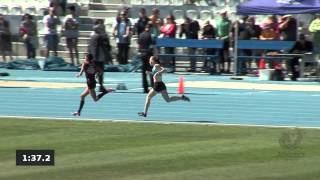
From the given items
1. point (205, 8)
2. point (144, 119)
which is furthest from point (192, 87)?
point (205, 8)

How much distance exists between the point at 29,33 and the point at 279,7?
11270 mm

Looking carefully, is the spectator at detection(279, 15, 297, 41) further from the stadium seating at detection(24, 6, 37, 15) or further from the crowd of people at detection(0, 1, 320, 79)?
the stadium seating at detection(24, 6, 37, 15)

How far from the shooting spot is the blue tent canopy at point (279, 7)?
31062 millimetres

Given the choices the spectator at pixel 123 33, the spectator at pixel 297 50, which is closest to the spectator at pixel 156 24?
the spectator at pixel 123 33

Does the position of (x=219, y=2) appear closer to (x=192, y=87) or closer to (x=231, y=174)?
(x=192, y=87)

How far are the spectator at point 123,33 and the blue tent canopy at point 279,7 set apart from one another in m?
5.82

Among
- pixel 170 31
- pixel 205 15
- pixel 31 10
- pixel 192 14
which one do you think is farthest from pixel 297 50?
pixel 31 10

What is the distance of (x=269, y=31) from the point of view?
34938mm

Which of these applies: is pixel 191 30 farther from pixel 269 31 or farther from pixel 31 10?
pixel 31 10

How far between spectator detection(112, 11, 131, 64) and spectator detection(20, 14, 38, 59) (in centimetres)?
373

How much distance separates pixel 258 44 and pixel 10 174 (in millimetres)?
22201

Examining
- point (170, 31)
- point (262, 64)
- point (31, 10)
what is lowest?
point (262, 64)

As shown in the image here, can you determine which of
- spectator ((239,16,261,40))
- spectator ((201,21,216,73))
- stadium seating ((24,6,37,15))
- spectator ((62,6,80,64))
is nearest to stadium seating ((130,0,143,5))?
stadium seating ((24,6,37,15))

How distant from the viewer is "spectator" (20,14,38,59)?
1523 inches
